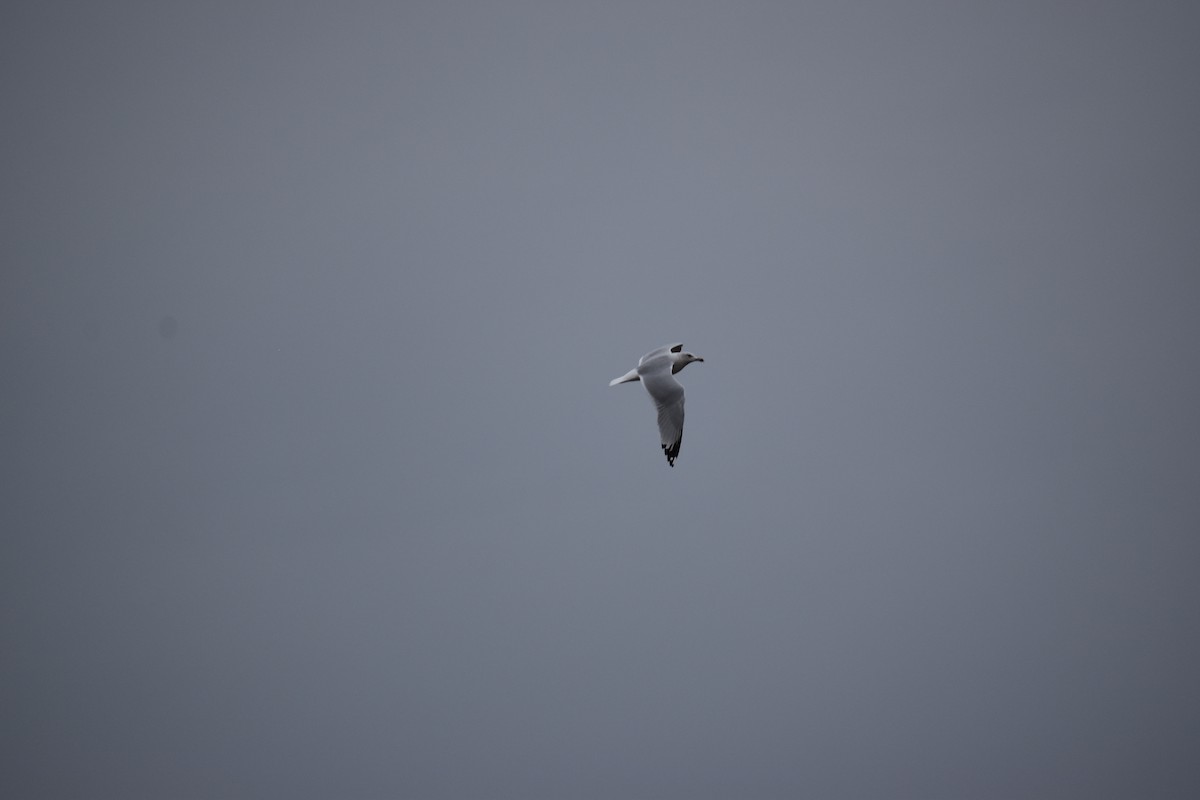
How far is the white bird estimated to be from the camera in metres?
20.0

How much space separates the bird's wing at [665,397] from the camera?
1995cm

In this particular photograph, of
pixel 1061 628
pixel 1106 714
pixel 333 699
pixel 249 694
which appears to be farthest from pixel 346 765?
pixel 1061 628

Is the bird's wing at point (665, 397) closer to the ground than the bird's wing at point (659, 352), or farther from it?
closer to the ground

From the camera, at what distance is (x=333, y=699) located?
98.1 meters

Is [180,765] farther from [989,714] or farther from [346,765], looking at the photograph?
[989,714]

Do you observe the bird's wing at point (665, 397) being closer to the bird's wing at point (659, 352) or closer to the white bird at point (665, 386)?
the white bird at point (665, 386)

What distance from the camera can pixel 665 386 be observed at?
65.5ft

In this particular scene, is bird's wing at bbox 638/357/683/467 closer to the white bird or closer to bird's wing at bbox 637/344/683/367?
the white bird

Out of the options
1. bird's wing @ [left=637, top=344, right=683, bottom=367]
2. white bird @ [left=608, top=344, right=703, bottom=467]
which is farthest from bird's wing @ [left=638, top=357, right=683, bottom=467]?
bird's wing @ [left=637, top=344, right=683, bottom=367]

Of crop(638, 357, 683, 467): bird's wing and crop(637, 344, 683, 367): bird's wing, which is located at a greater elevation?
crop(637, 344, 683, 367): bird's wing

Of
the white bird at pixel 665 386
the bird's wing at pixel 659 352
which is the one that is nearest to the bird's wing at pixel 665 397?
the white bird at pixel 665 386

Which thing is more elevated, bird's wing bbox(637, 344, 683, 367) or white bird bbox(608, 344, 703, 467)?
bird's wing bbox(637, 344, 683, 367)

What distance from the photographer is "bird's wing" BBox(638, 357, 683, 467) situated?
1995 centimetres

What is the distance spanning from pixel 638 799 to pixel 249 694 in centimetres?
4246
